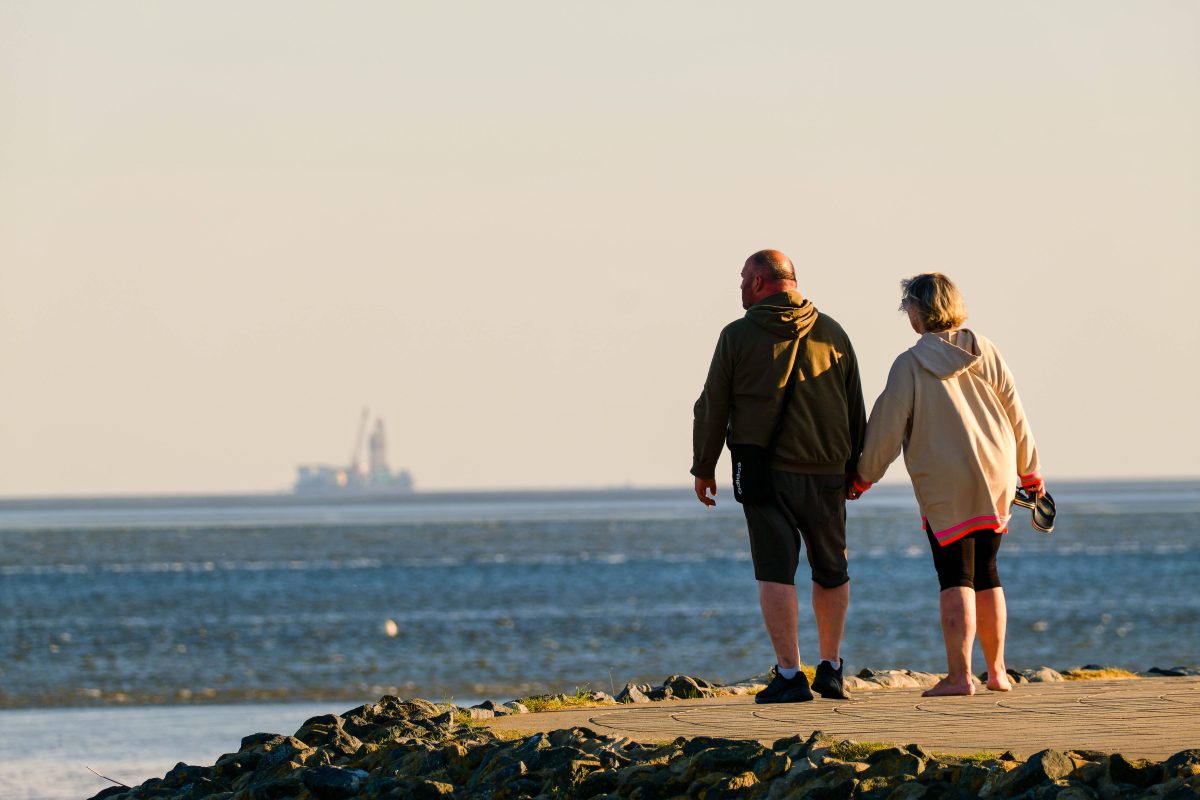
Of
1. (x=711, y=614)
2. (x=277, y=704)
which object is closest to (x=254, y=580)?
(x=711, y=614)

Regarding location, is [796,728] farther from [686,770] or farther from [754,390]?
[754,390]

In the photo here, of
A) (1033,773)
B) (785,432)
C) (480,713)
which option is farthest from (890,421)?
(1033,773)

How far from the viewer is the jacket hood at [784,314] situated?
25.2 feet

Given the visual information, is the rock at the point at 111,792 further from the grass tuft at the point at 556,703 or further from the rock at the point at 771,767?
the rock at the point at 771,767

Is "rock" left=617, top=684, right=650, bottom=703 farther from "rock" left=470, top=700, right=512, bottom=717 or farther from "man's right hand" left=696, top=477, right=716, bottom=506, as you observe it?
"man's right hand" left=696, top=477, right=716, bottom=506

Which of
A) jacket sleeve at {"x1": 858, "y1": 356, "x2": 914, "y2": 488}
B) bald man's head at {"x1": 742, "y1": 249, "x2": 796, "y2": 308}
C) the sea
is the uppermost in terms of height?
bald man's head at {"x1": 742, "y1": 249, "x2": 796, "y2": 308}

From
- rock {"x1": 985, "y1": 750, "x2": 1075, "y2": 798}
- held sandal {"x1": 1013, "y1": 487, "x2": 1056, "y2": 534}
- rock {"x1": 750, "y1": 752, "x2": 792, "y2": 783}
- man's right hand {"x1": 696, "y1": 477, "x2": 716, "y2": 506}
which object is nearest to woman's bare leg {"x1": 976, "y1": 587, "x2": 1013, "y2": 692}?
held sandal {"x1": 1013, "y1": 487, "x2": 1056, "y2": 534}

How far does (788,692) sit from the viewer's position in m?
7.88

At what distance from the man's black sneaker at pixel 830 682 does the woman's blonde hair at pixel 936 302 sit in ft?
5.10

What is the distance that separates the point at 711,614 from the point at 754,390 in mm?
22596

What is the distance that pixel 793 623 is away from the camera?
7.79 metres

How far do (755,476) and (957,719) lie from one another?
135 cm

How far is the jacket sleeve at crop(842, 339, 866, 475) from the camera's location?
7.98 meters

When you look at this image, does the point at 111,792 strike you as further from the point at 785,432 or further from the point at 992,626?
the point at 992,626
